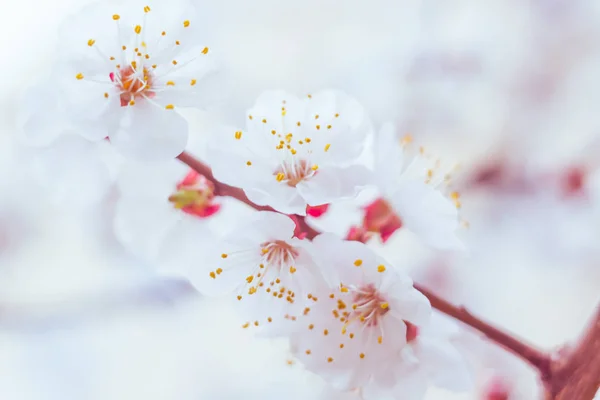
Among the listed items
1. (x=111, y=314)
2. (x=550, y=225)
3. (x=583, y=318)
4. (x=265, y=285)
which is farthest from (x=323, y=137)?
(x=583, y=318)

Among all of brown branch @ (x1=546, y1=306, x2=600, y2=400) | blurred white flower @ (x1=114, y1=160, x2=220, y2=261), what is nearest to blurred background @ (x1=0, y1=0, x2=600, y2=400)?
blurred white flower @ (x1=114, y1=160, x2=220, y2=261)

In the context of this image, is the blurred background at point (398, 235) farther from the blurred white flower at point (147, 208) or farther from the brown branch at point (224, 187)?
the brown branch at point (224, 187)

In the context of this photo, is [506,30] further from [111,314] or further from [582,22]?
[111,314]

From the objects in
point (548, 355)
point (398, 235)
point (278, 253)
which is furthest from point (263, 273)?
point (398, 235)

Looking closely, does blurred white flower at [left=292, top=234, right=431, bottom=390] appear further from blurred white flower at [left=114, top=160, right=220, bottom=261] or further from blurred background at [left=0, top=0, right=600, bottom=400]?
blurred background at [left=0, top=0, right=600, bottom=400]

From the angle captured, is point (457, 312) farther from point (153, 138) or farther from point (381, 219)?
point (153, 138)

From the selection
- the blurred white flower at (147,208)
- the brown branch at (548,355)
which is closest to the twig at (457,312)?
the brown branch at (548,355)
